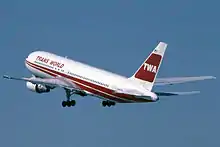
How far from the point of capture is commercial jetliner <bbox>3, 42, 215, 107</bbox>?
504ft

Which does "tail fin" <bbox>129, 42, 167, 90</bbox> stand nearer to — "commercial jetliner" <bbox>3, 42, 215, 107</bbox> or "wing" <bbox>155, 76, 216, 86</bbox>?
"commercial jetliner" <bbox>3, 42, 215, 107</bbox>

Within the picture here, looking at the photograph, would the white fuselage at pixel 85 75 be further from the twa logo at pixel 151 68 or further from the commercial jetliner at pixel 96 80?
the twa logo at pixel 151 68

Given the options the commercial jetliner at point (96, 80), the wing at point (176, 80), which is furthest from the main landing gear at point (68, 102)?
the wing at point (176, 80)

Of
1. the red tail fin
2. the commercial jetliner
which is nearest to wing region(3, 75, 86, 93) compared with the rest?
the commercial jetliner

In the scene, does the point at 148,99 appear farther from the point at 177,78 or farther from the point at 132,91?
the point at 177,78

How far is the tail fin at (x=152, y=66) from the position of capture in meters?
154

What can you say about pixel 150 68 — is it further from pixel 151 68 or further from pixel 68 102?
pixel 68 102

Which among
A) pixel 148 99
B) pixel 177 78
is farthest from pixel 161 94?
pixel 177 78

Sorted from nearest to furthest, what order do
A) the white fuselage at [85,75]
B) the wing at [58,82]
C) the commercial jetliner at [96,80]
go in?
the commercial jetliner at [96,80], the white fuselage at [85,75], the wing at [58,82]

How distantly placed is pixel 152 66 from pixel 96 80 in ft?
34.1

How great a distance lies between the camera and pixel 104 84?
520 ft

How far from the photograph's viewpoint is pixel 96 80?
160m

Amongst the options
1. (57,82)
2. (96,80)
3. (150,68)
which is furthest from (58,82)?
(150,68)

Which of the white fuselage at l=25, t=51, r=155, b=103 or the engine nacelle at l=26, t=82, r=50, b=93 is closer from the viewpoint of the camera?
the white fuselage at l=25, t=51, r=155, b=103
